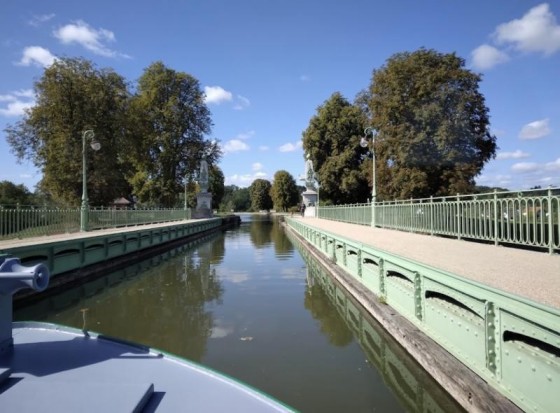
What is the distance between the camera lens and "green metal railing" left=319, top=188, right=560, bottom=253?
8633 millimetres

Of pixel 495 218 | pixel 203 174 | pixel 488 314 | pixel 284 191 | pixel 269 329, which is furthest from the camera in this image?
pixel 284 191

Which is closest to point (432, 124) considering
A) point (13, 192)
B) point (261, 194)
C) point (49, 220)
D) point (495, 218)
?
point (495, 218)

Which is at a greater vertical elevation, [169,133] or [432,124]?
[169,133]

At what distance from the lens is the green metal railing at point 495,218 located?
28.3ft

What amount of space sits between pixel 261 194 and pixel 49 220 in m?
120

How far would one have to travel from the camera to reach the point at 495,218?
10.4m

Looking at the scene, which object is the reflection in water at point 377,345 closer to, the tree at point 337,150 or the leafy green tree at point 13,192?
the tree at point 337,150

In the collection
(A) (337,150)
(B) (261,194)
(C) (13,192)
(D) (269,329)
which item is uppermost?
(A) (337,150)

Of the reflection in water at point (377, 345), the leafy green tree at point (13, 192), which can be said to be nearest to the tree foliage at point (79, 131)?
the reflection in water at point (377, 345)

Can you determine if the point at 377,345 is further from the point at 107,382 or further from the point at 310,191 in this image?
the point at 310,191

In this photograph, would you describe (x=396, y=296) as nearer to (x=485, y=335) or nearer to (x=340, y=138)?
(x=485, y=335)

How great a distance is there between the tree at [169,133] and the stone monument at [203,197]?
65.6 inches

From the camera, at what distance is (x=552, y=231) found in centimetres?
827

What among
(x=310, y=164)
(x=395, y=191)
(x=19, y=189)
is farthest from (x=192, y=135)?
(x=19, y=189)
